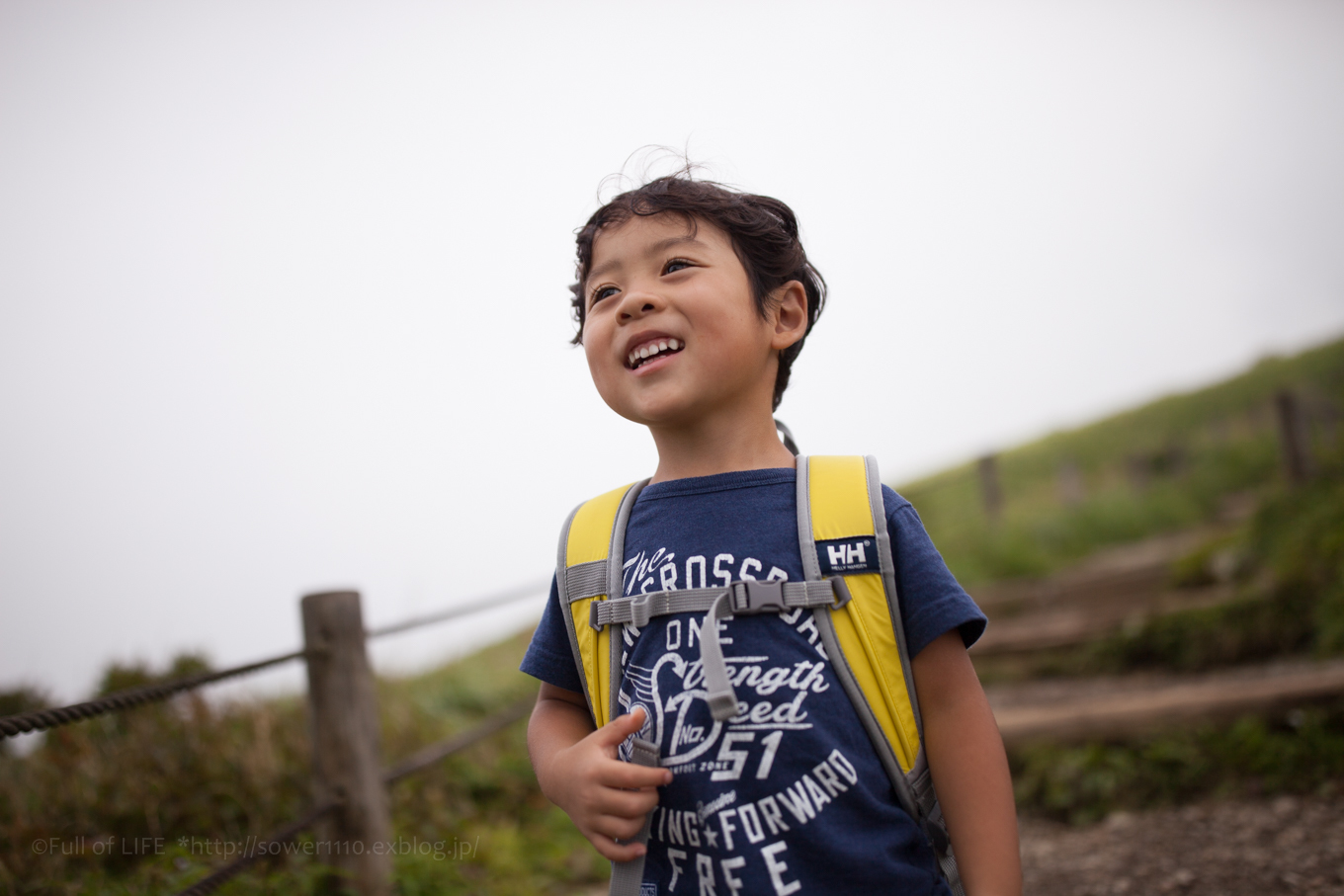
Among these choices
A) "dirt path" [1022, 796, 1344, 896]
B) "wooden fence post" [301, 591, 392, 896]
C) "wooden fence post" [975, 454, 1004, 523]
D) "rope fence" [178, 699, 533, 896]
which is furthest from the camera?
"wooden fence post" [975, 454, 1004, 523]

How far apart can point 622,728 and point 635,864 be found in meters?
0.22

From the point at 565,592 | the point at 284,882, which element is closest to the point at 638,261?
the point at 565,592

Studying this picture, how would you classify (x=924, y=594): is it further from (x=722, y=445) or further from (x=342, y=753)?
(x=342, y=753)

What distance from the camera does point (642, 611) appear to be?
1.29m

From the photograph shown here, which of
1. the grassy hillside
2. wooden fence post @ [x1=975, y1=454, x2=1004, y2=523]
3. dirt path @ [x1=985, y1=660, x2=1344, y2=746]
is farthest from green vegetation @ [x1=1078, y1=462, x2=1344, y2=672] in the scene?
wooden fence post @ [x1=975, y1=454, x2=1004, y2=523]

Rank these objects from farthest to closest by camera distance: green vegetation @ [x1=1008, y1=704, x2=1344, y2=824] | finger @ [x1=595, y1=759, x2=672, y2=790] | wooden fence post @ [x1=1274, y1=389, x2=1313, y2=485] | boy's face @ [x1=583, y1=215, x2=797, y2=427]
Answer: wooden fence post @ [x1=1274, y1=389, x2=1313, y2=485] < green vegetation @ [x1=1008, y1=704, x2=1344, y2=824] < boy's face @ [x1=583, y1=215, x2=797, y2=427] < finger @ [x1=595, y1=759, x2=672, y2=790]

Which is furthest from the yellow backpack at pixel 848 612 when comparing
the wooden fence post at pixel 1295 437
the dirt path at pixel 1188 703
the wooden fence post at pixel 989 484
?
the wooden fence post at pixel 989 484

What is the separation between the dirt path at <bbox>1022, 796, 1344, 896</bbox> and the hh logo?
6.18 ft

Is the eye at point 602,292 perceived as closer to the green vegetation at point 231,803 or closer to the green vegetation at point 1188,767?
the green vegetation at point 231,803

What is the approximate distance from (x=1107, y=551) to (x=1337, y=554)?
4.42 metres

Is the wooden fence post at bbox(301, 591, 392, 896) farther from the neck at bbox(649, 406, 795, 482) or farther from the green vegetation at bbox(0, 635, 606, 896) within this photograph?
the neck at bbox(649, 406, 795, 482)

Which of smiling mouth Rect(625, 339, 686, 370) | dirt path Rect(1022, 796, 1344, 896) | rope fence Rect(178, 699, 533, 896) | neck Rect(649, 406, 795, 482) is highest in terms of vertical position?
smiling mouth Rect(625, 339, 686, 370)

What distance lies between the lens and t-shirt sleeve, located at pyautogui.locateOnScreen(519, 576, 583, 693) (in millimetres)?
1479

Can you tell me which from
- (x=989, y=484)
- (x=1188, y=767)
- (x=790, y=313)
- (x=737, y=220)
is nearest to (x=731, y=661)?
(x=790, y=313)
